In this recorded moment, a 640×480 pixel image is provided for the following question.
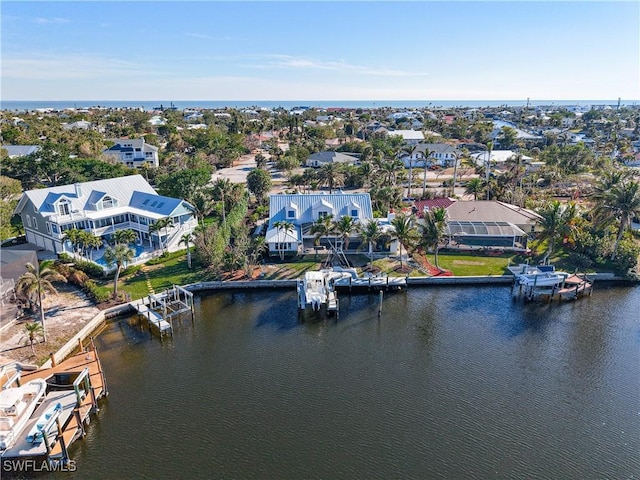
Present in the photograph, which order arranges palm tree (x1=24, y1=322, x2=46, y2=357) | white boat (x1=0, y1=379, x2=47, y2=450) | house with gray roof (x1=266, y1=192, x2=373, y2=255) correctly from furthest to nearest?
house with gray roof (x1=266, y1=192, x2=373, y2=255), palm tree (x1=24, y1=322, x2=46, y2=357), white boat (x1=0, y1=379, x2=47, y2=450)

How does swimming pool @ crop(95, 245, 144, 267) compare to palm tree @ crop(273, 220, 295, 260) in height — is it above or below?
below

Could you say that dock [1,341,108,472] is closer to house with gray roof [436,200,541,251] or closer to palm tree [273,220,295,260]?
palm tree [273,220,295,260]

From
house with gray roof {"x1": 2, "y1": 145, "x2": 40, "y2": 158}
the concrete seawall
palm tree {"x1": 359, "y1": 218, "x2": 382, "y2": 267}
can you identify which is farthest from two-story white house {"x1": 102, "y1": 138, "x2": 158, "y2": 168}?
palm tree {"x1": 359, "y1": 218, "x2": 382, "y2": 267}

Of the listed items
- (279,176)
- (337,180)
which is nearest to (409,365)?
(337,180)

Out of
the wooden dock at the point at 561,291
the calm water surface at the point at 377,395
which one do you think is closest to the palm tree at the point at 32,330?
the calm water surface at the point at 377,395

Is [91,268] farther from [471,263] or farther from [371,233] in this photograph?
[471,263]

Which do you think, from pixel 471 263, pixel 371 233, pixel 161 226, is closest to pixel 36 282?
pixel 161 226

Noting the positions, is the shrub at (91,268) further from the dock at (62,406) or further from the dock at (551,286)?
the dock at (551,286)
